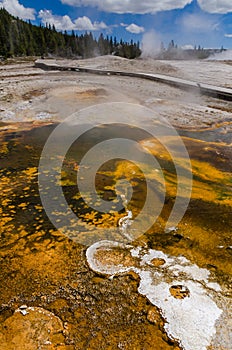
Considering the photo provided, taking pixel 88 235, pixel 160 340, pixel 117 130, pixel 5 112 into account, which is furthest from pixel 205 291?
pixel 5 112

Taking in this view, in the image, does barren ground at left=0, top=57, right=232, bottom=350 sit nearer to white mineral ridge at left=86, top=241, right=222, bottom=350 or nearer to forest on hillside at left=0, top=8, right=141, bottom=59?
white mineral ridge at left=86, top=241, right=222, bottom=350

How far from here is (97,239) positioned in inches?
176

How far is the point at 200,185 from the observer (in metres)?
6.14

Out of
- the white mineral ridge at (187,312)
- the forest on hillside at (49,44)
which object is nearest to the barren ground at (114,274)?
the white mineral ridge at (187,312)

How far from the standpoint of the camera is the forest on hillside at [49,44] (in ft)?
174

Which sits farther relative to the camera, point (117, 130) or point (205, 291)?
point (117, 130)

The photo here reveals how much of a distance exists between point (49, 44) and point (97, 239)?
65.1 m

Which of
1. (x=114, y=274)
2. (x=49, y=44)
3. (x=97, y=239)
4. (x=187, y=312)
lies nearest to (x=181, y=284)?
(x=187, y=312)

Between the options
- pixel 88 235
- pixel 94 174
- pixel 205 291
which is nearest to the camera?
pixel 205 291

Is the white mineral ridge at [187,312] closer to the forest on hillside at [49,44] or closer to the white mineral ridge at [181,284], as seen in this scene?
the white mineral ridge at [181,284]

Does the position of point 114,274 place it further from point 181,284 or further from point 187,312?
point 187,312

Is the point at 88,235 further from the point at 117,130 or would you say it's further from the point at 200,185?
the point at 117,130

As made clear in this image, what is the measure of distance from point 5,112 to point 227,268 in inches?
420

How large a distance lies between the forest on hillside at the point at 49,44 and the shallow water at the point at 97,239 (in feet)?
161
